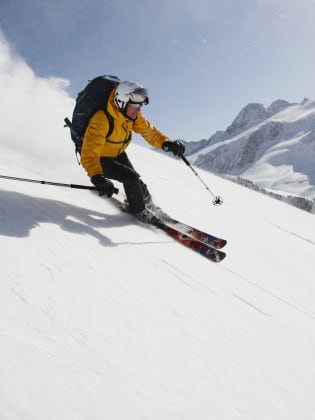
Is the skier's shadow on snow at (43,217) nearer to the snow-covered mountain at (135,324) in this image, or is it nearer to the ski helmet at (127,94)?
the snow-covered mountain at (135,324)

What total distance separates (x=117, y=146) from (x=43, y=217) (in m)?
2.19

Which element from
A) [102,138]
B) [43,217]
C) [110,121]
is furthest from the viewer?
[110,121]

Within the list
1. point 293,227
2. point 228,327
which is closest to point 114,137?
point 228,327

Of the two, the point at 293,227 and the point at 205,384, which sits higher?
the point at 293,227

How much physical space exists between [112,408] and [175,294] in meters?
1.61

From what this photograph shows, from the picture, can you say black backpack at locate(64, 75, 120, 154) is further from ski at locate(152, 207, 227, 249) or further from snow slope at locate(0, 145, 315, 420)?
ski at locate(152, 207, 227, 249)

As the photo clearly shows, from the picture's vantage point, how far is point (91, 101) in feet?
18.6

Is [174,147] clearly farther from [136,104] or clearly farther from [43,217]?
[43,217]

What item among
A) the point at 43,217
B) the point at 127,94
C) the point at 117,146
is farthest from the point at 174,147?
the point at 43,217

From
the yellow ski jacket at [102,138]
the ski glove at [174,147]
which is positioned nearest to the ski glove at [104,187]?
the yellow ski jacket at [102,138]

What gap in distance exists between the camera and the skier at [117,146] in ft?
17.0

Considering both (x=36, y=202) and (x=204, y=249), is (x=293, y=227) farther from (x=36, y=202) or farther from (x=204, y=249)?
(x=36, y=202)

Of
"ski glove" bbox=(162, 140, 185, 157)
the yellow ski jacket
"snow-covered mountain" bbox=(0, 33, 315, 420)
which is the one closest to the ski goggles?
the yellow ski jacket

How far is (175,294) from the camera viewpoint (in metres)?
3.35
